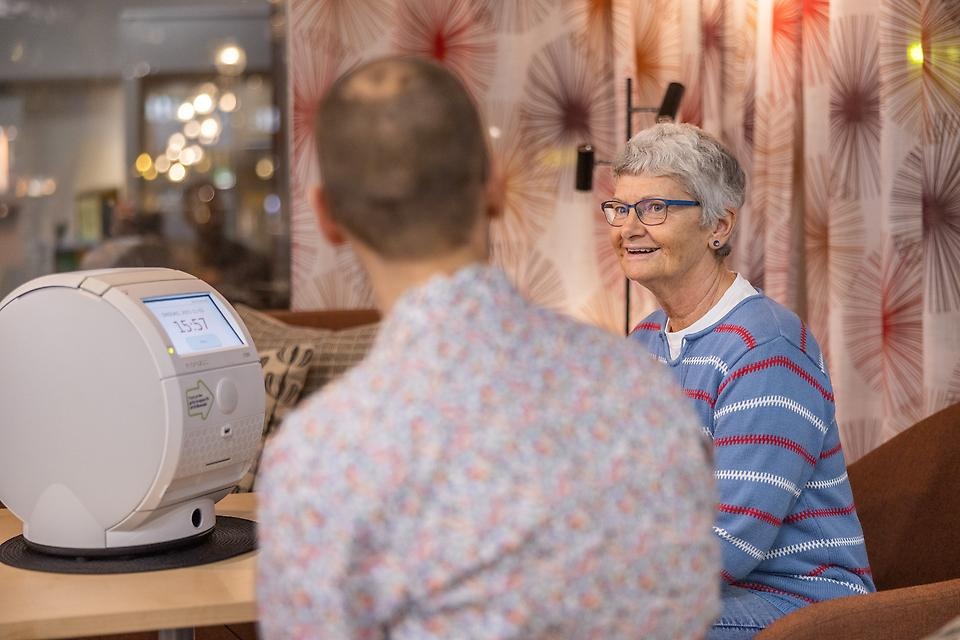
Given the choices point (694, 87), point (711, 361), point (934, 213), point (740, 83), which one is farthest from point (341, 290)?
point (711, 361)

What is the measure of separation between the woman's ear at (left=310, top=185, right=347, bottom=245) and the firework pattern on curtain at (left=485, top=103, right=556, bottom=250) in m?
2.79

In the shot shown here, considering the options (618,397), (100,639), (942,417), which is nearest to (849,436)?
(942,417)

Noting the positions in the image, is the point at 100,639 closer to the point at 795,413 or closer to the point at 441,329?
the point at 795,413

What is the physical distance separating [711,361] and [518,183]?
204cm

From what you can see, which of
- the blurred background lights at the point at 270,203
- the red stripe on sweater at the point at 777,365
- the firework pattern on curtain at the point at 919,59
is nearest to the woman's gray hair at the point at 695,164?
the red stripe on sweater at the point at 777,365

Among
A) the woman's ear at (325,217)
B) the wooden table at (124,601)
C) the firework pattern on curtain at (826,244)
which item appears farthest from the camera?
the firework pattern on curtain at (826,244)

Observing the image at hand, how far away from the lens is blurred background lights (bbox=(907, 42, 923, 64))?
2857 mm

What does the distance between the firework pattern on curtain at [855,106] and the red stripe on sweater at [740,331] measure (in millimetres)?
1221

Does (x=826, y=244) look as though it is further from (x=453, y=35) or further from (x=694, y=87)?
(x=453, y=35)

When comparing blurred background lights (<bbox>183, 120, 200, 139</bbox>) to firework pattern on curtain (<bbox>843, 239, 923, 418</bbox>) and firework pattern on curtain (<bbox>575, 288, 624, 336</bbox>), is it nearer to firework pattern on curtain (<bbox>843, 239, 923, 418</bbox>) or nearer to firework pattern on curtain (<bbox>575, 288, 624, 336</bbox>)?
firework pattern on curtain (<bbox>575, 288, 624, 336</bbox>)

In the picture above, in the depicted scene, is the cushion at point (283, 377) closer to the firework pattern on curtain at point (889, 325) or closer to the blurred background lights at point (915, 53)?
the firework pattern on curtain at point (889, 325)

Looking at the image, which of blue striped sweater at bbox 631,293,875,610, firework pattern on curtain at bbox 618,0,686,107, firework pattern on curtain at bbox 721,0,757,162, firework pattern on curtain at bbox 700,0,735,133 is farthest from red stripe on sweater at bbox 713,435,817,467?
firework pattern on curtain at bbox 618,0,686,107

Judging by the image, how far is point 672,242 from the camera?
213 centimetres

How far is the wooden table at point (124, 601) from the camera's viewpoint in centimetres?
140
